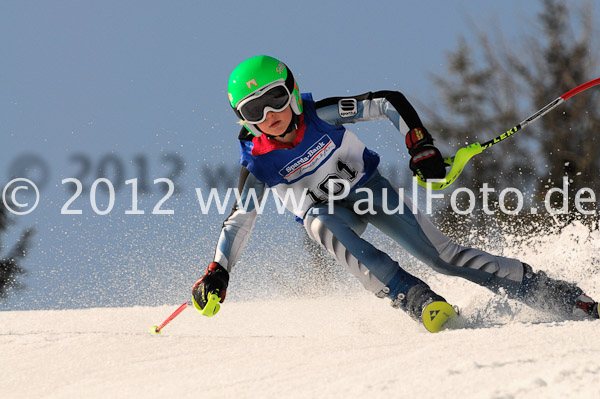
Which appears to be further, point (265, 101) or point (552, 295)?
point (552, 295)

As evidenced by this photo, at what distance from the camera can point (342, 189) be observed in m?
3.86

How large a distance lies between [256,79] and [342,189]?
833 mm

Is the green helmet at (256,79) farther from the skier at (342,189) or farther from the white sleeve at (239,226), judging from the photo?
the white sleeve at (239,226)

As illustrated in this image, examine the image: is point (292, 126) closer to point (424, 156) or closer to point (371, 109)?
point (371, 109)

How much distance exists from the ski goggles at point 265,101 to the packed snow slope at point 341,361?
1.27 metres

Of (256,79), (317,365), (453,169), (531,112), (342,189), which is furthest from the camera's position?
(531,112)

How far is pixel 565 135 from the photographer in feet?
52.0

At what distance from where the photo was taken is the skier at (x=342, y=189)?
3643 mm

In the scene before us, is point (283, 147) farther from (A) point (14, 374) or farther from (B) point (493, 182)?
(B) point (493, 182)

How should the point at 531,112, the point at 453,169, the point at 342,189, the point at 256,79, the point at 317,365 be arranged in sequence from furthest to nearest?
the point at 531,112
the point at 342,189
the point at 453,169
the point at 256,79
the point at 317,365

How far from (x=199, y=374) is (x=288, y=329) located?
6.81ft


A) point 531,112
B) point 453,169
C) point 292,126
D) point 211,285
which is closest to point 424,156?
point 453,169

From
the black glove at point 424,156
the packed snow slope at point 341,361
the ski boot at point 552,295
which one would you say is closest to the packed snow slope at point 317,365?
the packed snow slope at point 341,361

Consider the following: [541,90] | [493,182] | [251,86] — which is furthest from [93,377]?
[541,90]
